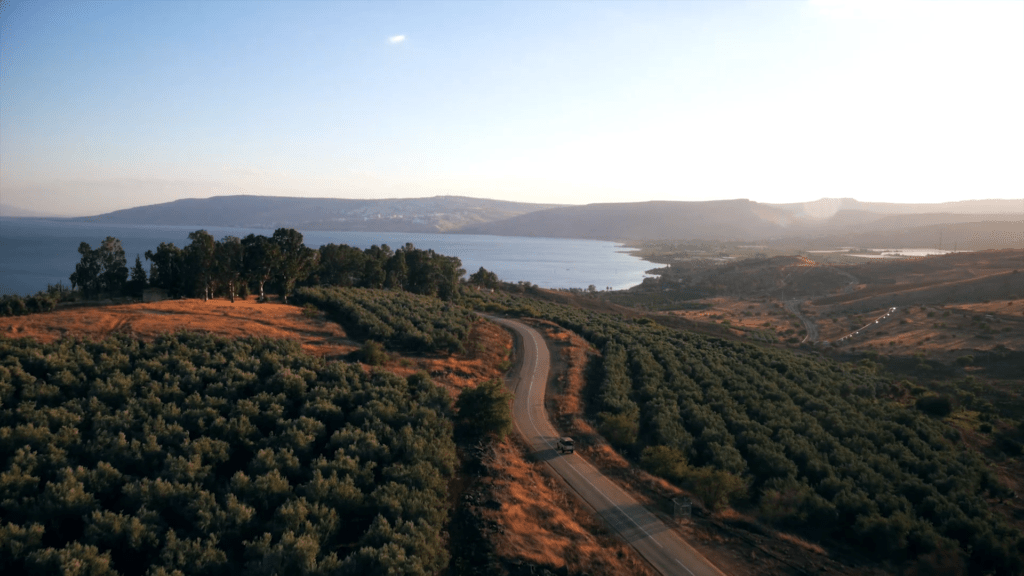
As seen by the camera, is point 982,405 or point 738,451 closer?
point 738,451

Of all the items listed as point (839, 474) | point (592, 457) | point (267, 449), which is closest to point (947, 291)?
point (839, 474)

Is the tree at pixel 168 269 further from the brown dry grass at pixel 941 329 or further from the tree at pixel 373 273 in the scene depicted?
the brown dry grass at pixel 941 329

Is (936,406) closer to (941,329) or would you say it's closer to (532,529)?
(941,329)

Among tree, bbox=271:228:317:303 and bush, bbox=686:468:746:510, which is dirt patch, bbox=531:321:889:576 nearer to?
bush, bbox=686:468:746:510

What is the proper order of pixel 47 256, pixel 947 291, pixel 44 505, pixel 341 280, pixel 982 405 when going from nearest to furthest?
pixel 44 505, pixel 982 405, pixel 341 280, pixel 947 291, pixel 47 256

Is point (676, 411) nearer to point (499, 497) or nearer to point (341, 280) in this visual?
point (499, 497)
